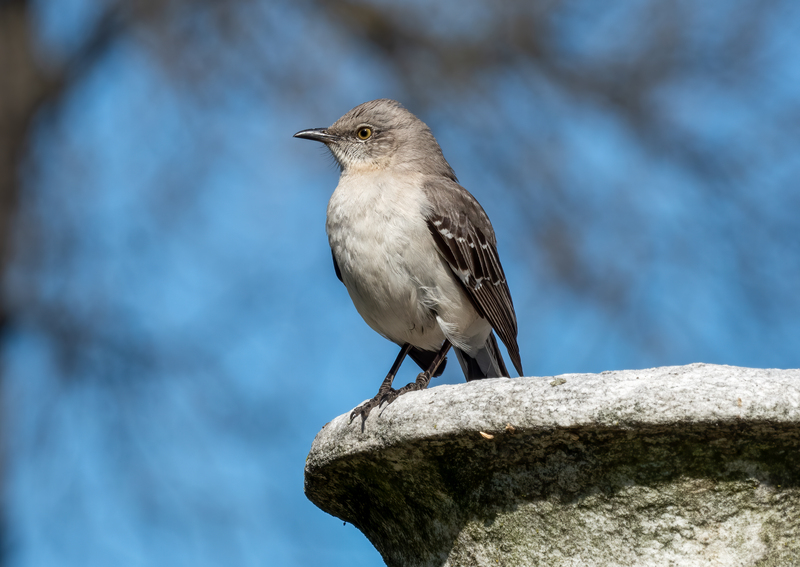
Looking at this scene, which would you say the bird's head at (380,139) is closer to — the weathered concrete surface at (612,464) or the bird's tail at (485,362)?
the bird's tail at (485,362)

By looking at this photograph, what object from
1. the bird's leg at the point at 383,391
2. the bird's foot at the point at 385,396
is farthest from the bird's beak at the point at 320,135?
the bird's foot at the point at 385,396

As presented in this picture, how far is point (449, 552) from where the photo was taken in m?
2.20

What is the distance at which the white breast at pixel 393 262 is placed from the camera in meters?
3.72

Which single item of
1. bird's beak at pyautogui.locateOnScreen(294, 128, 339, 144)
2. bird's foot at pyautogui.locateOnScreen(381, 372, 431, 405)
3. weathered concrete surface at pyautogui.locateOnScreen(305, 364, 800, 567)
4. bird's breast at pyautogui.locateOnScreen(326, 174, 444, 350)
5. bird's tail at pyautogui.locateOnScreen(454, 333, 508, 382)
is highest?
bird's beak at pyautogui.locateOnScreen(294, 128, 339, 144)

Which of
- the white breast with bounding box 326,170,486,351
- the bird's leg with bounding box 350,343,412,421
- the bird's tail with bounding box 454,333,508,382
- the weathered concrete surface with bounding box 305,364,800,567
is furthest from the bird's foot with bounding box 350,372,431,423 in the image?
the bird's tail with bounding box 454,333,508,382

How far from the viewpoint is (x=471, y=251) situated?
A: 13.2 ft

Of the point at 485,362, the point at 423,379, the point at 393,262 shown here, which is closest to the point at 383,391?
the point at 423,379

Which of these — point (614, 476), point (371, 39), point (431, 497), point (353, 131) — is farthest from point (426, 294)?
point (371, 39)

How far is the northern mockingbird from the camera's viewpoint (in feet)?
12.3

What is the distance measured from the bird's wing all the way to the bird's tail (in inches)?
8.8

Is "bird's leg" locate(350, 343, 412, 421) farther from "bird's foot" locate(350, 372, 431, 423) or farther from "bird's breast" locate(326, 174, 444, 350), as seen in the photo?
"bird's breast" locate(326, 174, 444, 350)

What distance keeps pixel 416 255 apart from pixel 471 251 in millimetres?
413

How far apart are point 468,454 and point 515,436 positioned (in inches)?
7.0

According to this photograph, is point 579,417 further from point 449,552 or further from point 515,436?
point 449,552
